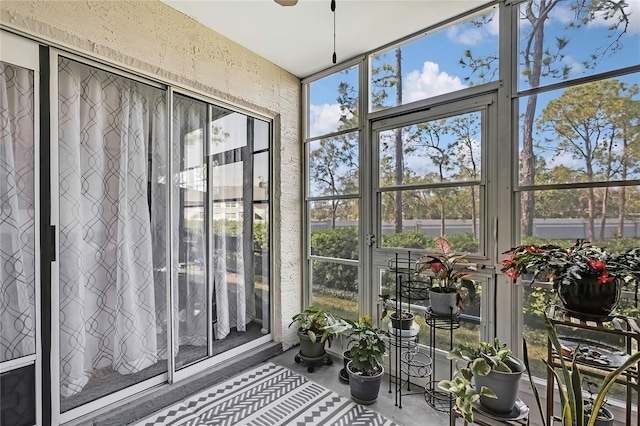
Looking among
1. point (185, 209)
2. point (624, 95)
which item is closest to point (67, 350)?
point (185, 209)

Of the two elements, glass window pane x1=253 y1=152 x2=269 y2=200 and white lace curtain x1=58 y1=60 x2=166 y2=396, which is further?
glass window pane x1=253 y1=152 x2=269 y2=200

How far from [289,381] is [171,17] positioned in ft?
9.11

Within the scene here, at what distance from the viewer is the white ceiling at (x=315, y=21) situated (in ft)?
6.59

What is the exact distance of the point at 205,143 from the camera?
2387 mm

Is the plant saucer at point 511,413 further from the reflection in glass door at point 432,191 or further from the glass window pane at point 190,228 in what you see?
the glass window pane at point 190,228

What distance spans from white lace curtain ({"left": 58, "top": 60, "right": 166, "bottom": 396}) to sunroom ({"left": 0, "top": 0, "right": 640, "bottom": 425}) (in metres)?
0.01

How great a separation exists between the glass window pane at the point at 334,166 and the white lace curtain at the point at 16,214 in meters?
2.05

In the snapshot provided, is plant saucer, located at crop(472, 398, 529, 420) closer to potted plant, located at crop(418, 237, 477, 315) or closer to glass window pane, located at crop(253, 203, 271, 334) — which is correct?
potted plant, located at crop(418, 237, 477, 315)

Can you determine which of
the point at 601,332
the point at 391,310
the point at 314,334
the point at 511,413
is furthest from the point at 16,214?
the point at 601,332

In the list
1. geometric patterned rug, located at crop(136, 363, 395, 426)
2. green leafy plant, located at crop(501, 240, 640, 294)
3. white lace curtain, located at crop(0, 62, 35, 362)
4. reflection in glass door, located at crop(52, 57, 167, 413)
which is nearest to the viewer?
green leafy plant, located at crop(501, 240, 640, 294)

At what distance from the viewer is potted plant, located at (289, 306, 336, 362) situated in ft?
8.39

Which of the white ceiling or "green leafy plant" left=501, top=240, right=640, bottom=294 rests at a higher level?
the white ceiling

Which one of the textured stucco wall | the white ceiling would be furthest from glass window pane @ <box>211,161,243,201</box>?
the white ceiling

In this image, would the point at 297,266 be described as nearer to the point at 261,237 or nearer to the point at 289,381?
the point at 261,237
